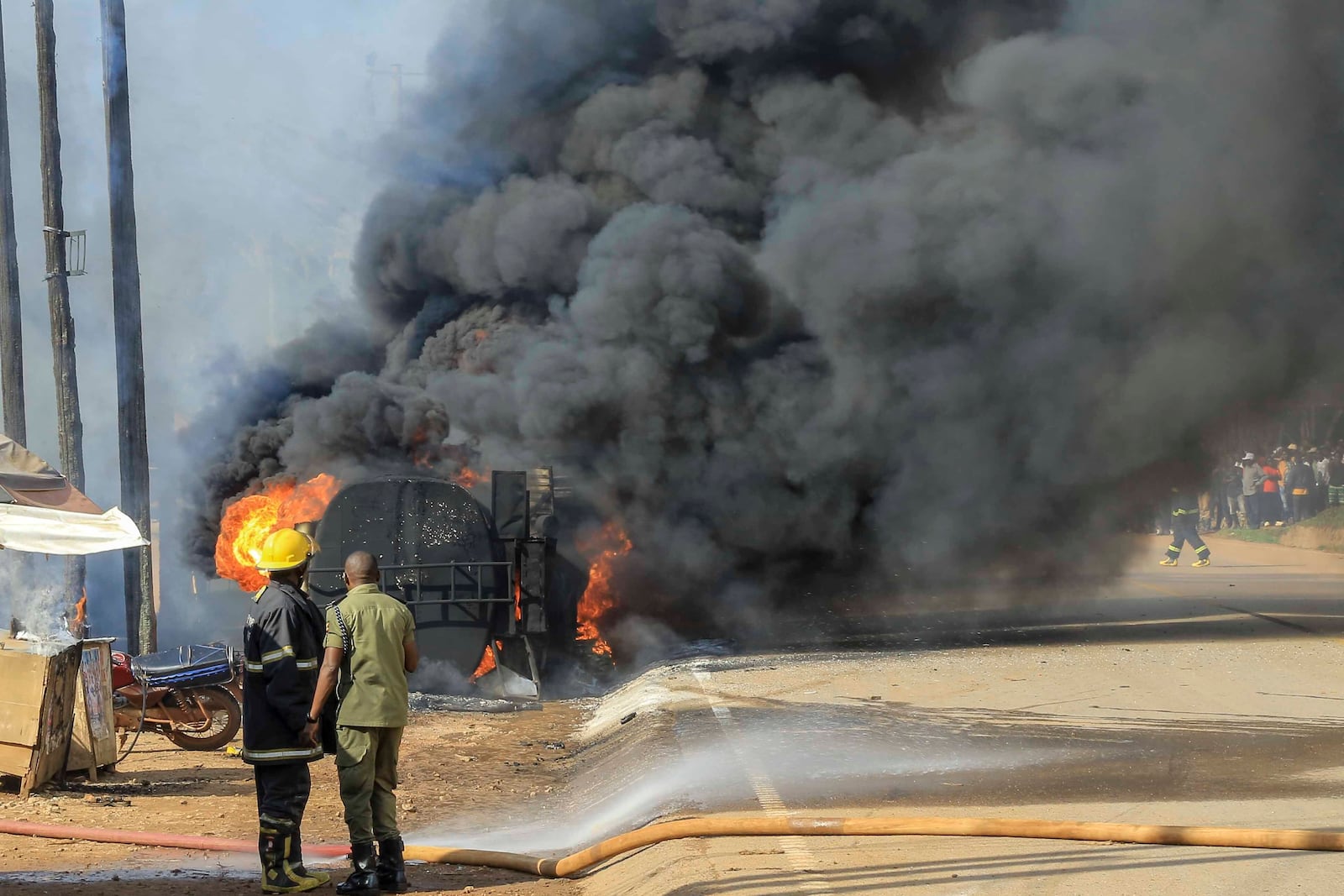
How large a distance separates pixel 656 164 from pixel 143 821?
13.3 metres

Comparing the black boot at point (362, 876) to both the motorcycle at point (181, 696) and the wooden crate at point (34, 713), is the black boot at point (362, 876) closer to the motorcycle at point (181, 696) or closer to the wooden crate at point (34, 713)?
the wooden crate at point (34, 713)

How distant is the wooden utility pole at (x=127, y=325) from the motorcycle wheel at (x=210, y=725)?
3.73 m

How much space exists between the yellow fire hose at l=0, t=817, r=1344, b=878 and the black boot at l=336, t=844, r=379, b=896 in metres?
0.60

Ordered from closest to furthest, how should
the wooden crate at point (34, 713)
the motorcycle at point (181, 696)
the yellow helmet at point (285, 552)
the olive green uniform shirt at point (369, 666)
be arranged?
1. the olive green uniform shirt at point (369, 666)
2. the yellow helmet at point (285, 552)
3. the wooden crate at point (34, 713)
4. the motorcycle at point (181, 696)

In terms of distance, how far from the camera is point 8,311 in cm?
1445

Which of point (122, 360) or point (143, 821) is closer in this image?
point (143, 821)

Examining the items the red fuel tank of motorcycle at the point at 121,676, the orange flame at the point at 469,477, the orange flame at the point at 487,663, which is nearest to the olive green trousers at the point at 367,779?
the red fuel tank of motorcycle at the point at 121,676

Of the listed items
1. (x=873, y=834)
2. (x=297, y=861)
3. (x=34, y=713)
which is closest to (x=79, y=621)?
(x=34, y=713)

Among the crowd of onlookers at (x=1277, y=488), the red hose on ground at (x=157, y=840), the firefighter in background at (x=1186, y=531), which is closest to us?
the red hose on ground at (x=157, y=840)

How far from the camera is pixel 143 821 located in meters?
7.03

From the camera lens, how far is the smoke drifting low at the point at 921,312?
15.0 meters

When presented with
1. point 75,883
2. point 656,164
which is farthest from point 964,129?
point 75,883

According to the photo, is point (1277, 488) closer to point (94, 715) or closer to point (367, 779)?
point (94, 715)

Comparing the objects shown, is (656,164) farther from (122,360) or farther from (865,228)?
(122,360)
